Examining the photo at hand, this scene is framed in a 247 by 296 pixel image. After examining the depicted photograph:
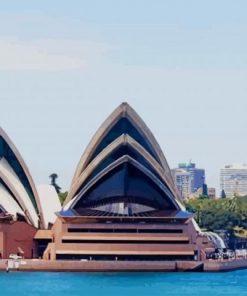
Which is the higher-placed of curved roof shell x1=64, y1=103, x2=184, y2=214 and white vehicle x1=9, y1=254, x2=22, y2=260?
curved roof shell x1=64, y1=103, x2=184, y2=214

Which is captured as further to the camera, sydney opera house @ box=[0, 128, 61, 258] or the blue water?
sydney opera house @ box=[0, 128, 61, 258]

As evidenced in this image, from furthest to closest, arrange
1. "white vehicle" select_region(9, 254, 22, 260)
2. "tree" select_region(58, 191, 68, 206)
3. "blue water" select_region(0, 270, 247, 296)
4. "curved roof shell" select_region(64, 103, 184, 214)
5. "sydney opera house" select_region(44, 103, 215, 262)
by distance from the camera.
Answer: "tree" select_region(58, 191, 68, 206) → "curved roof shell" select_region(64, 103, 184, 214) → "white vehicle" select_region(9, 254, 22, 260) → "sydney opera house" select_region(44, 103, 215, 262) → "blue water" select_region(0, 270, 247, 296)

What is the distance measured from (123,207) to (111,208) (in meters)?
0.74

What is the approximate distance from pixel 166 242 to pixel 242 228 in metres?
38.5

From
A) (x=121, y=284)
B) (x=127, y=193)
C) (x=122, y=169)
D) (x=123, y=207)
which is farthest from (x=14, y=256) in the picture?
(x=121, y=284)

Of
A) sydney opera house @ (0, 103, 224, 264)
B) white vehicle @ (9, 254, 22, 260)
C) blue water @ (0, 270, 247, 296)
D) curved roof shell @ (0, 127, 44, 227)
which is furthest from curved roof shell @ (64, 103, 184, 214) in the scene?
blue water @ (0, 270, 247, 296)

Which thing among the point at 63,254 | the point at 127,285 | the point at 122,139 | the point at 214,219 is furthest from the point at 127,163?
the point at 214,219

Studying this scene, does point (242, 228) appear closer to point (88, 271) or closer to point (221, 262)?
point (221, 262)

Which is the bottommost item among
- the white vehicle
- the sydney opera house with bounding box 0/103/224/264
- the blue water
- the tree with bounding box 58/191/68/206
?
the blue water

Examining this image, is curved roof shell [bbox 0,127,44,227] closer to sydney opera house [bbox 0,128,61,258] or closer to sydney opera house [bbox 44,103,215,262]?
sydney opera house [bbox 0,128,61,258]

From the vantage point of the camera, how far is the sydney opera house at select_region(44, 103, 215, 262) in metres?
79.1

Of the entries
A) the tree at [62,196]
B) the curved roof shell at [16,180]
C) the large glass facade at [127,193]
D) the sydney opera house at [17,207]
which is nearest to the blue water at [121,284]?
the sydney opera house at [17,207]

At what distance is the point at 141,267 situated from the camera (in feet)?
259

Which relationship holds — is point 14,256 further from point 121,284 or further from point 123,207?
point 121,284
